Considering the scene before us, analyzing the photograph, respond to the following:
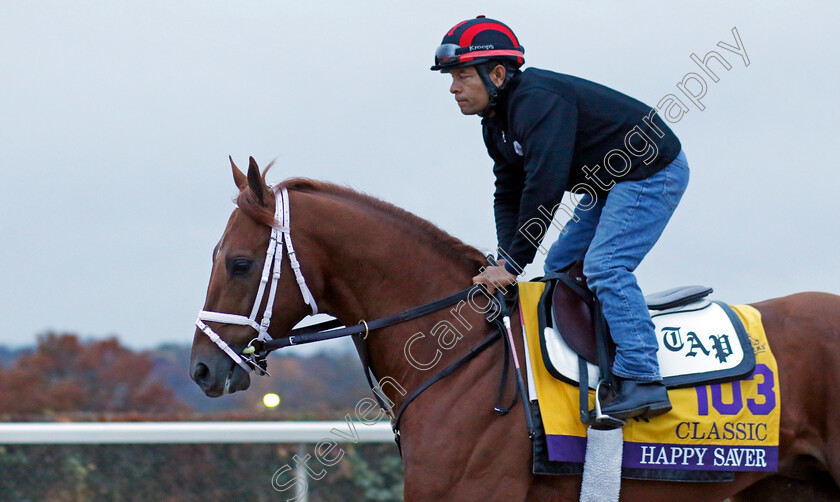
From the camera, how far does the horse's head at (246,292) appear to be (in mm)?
2959

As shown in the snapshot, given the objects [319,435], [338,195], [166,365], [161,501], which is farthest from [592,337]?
[166,365]

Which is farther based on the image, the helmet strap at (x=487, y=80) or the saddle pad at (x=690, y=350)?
the helmet strap at (x=487, y=80)

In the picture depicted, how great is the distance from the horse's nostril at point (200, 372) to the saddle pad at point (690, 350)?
127 cm

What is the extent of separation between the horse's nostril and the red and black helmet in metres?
1.49

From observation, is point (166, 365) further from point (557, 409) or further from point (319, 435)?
point (557, 409)

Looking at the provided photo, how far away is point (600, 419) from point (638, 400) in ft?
0.53

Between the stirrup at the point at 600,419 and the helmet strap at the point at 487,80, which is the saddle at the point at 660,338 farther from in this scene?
the helmet strap at the point at 487,80

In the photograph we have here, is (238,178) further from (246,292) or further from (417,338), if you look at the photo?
(417,338)

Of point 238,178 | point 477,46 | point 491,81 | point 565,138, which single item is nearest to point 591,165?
point 565,138

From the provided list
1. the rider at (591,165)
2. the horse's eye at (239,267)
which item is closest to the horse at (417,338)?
the horse's eye at (239,267)

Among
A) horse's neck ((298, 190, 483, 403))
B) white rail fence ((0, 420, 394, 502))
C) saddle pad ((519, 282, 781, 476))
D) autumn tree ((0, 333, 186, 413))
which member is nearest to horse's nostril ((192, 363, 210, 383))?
horse's neck ((298, 190, 483, 403))

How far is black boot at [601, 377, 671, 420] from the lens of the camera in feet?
9.62

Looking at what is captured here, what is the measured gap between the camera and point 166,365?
7.60 meters

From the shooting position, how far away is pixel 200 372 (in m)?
2.97
